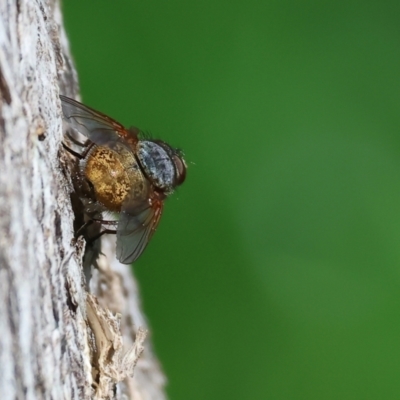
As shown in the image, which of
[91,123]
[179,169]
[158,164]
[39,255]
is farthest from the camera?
[179,169]

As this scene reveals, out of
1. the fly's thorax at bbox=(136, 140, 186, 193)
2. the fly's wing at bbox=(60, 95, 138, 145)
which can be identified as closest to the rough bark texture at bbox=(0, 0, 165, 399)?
the fly's wing at bbox=(60, 95, 138, 145)

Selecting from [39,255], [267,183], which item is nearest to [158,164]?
[39,255]

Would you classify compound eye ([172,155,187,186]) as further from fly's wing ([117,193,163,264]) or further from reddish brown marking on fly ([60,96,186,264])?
fly's wing ([117,193,163,264])

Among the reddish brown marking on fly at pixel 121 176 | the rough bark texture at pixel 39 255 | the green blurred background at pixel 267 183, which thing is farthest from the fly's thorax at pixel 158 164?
the green blurred background at pixel 267 183

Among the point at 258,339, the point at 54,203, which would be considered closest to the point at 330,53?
the point at 258,339

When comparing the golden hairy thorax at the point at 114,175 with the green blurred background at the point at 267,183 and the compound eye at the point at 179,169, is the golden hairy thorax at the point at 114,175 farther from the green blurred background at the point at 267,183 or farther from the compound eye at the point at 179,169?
the green blurred background at the point at 267,183

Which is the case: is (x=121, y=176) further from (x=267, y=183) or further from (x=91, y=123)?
(x=267, y=183)

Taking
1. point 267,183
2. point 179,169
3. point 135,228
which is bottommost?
point 267,183
